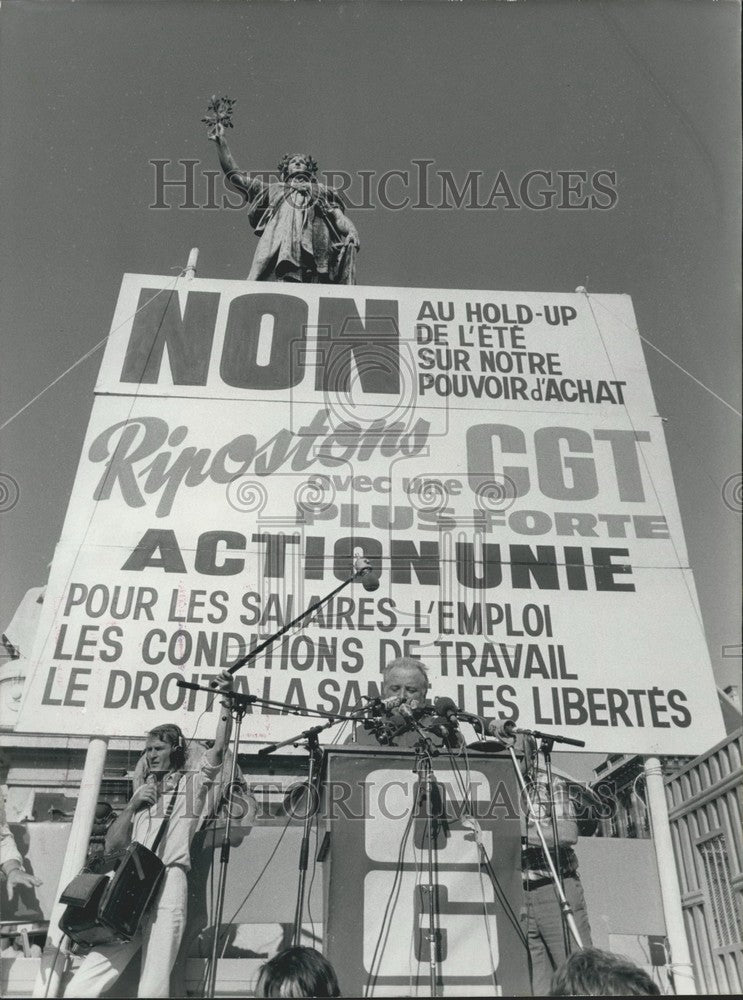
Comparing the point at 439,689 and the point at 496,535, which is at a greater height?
the point at 496,535

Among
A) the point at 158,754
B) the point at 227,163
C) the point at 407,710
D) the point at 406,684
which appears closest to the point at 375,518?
the point at 406,684

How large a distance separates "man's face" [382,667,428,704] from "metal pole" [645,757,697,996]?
86cm

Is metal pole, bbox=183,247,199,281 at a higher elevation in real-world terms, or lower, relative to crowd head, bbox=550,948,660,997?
higher

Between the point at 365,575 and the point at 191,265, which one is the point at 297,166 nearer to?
the point at 191,265

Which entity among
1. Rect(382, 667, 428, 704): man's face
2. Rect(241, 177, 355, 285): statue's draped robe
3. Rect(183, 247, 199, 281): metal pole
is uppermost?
Rect(241, 177, 355, 285): statue's draped robe

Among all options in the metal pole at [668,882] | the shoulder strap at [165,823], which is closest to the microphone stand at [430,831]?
the shoulder strap at [165,823]

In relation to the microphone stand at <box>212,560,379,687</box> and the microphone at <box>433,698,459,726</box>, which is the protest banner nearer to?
the microphone stand at <box>212,560,379,687</box>

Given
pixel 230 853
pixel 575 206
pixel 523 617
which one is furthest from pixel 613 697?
pixel 575 206

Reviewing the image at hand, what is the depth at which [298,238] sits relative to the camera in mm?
4516

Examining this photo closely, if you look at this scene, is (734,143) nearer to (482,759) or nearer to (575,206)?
(575,206)

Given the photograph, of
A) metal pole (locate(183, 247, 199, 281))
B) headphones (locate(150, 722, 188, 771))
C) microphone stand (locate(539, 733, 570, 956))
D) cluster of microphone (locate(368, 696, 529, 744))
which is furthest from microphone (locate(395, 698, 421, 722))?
metal pole (locate(183, 247, 199, 281))

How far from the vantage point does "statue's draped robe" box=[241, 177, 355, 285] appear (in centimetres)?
443

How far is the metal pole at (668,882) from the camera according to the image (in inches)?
108

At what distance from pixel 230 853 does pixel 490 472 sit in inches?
70.1
